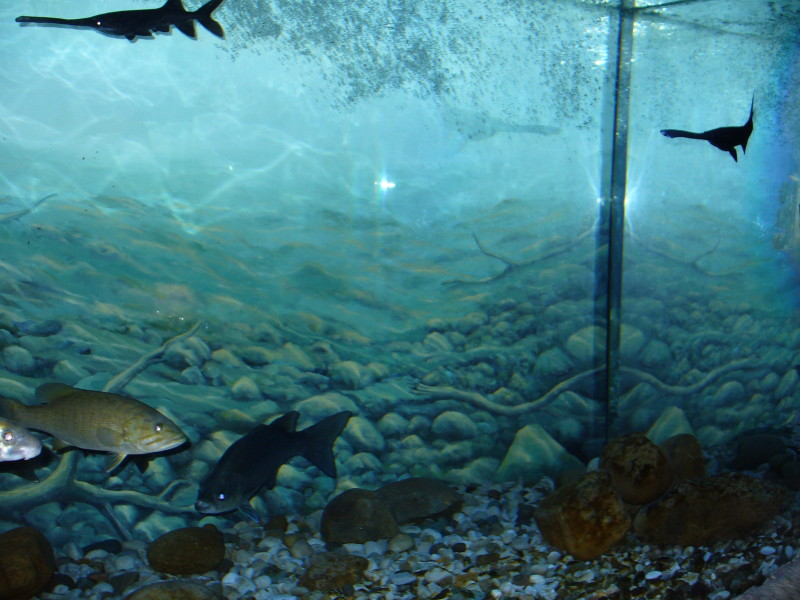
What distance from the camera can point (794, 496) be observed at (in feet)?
10.6

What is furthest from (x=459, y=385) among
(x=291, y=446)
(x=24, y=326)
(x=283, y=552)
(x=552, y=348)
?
(x=24, y=326)

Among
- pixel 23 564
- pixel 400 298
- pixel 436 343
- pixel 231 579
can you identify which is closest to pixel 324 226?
pixel 400 298

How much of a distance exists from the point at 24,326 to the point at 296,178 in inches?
80.8

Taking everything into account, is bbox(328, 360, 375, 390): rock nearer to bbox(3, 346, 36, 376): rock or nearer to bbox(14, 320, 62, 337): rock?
bbox(14, 320, 62, 337): rock

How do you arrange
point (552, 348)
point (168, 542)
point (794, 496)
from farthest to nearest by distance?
1. point (552, 348)
2. point (168, 542)
3. point (794, 496)

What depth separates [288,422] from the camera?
13.4 ft

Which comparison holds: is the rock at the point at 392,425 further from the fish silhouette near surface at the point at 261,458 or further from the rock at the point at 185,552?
the rock at the point at 185,552

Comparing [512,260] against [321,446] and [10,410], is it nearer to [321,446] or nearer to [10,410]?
[321,446]

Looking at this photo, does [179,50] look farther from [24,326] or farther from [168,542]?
[168,542]

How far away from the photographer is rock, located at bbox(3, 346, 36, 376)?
3797 mm

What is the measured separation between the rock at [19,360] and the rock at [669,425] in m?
4.79

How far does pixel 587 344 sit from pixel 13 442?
13.9 ft

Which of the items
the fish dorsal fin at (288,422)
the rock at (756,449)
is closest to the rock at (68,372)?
the fish dorsal fin at (288,422)

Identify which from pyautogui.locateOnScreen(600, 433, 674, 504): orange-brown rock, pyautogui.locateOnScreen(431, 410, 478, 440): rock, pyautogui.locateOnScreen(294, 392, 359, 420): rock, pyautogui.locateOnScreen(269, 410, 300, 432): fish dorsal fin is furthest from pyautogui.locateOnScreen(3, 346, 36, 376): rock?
pyautogui.locateOnScreen(600, 433, 674, 504): orange-brown rock
